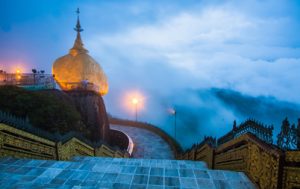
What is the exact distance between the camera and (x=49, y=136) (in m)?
5.99

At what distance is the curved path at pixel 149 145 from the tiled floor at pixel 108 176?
12283 mm

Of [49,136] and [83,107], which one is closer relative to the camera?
[49,136]

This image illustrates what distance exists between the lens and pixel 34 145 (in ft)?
17.8

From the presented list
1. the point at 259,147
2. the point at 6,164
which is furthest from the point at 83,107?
the point at 259,147

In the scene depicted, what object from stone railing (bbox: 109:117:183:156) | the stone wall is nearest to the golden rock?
the stone wall

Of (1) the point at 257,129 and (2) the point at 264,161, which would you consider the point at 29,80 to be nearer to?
(1) the point at 257,129

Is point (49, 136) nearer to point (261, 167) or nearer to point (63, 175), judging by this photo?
point (63, 175)

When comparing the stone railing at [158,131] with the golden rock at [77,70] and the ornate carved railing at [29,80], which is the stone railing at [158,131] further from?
the ornate carved railing at [29,80]

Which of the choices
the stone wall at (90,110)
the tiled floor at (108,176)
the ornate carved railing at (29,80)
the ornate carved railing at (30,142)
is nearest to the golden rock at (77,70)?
the stone wall at (90,110)

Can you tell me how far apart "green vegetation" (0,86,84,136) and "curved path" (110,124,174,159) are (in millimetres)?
7694

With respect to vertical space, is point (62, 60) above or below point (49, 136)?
above

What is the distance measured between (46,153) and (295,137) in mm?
6307

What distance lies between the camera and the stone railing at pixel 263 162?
2.98 metres

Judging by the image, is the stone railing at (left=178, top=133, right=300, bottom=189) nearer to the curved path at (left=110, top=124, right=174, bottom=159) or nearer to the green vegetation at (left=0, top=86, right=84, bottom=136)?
the green vegetation at (left=0, top=86, right=84, bottom=136)
